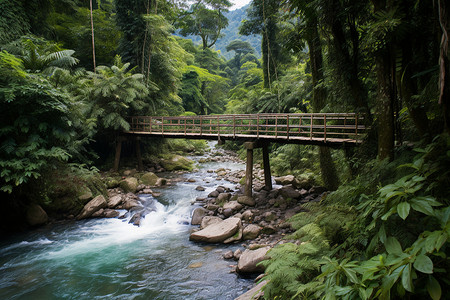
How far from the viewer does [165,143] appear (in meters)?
18.8

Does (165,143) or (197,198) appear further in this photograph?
(165,143)

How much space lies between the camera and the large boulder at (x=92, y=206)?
8.88m

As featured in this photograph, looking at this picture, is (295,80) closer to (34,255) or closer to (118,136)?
(118,136)

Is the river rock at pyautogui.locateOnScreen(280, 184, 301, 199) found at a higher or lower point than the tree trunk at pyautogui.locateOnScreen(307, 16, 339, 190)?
lower

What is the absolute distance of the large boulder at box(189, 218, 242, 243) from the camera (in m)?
7.02

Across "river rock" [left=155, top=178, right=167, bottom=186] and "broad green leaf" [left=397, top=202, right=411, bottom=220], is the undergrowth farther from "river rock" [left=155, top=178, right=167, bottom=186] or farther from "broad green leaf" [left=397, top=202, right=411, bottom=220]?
"river rock" [left=155, top=178, right=167, bottom=186]

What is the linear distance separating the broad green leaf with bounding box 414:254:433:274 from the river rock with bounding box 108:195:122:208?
10.3 meters

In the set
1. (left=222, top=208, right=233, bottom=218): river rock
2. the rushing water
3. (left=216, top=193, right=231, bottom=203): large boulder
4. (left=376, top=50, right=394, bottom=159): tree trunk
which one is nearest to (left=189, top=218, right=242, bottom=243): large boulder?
the rushing water

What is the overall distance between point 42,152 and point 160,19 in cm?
1000

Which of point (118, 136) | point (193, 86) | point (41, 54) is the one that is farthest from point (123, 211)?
point (193, 86)

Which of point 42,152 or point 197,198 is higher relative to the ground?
point 42,152

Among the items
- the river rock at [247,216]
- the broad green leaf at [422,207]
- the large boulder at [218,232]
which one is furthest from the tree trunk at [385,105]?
the river rock at [247,216]

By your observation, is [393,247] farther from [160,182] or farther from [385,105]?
[160,182]

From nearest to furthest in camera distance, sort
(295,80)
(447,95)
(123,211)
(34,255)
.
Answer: (447,95)
(34,255)
(123,211)
(295,80)
